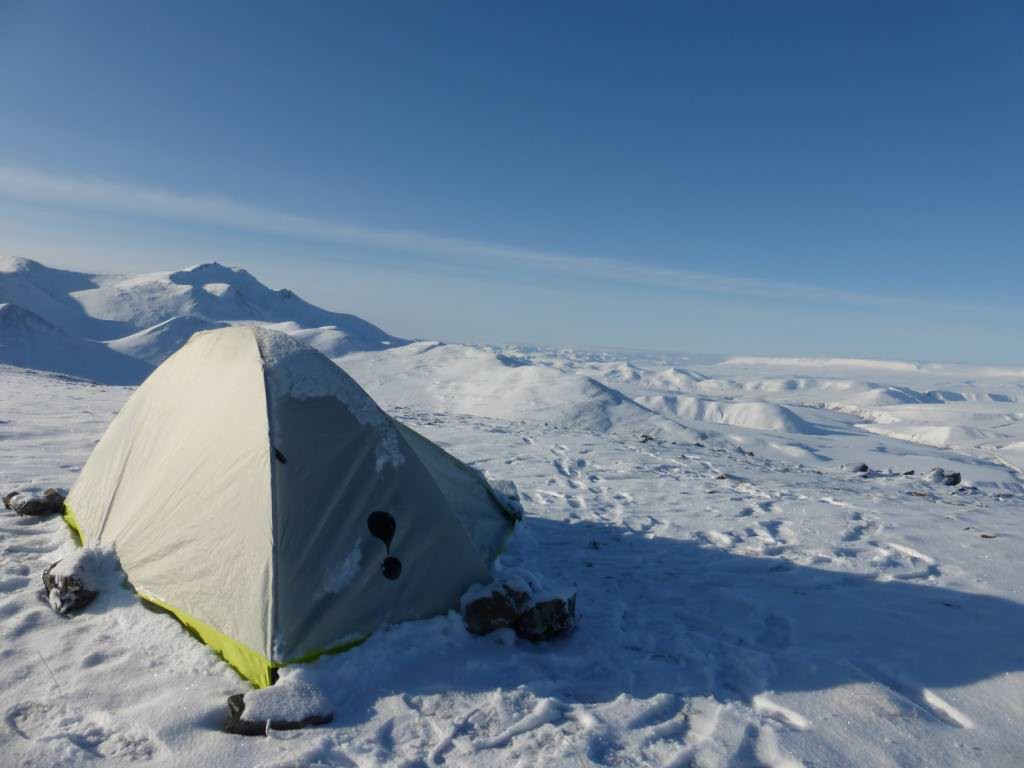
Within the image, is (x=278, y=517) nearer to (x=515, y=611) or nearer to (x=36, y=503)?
(x=515, y=611)

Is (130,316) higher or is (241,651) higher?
(241,651)

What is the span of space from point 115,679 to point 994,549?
11.1m

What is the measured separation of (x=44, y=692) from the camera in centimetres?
402

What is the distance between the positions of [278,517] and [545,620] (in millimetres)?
2563

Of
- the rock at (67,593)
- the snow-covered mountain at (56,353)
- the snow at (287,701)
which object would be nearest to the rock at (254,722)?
the snow at (287,701)

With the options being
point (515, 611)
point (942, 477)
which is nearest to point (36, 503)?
point (515, 611)

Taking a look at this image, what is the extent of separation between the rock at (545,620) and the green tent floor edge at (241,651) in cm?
141

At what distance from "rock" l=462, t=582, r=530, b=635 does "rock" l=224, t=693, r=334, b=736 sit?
148 centimetres

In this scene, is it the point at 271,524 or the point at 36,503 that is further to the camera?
the point at 36,503

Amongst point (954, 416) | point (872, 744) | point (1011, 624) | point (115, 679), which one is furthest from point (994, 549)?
point (954, 416)

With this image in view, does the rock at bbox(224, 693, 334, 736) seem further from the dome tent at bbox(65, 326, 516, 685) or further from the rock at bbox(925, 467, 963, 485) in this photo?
the rock at bbox(925, 467, 963, 485)

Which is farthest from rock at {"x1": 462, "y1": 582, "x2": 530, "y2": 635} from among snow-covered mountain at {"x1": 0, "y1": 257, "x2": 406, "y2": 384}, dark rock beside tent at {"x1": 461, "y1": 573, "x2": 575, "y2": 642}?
snow-covered mountain at {"x1": 0, "y1": 257, "x2": 406, "y2": 384}

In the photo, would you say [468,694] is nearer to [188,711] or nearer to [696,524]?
[188,711]

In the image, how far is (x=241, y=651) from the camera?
4367 millimetres
